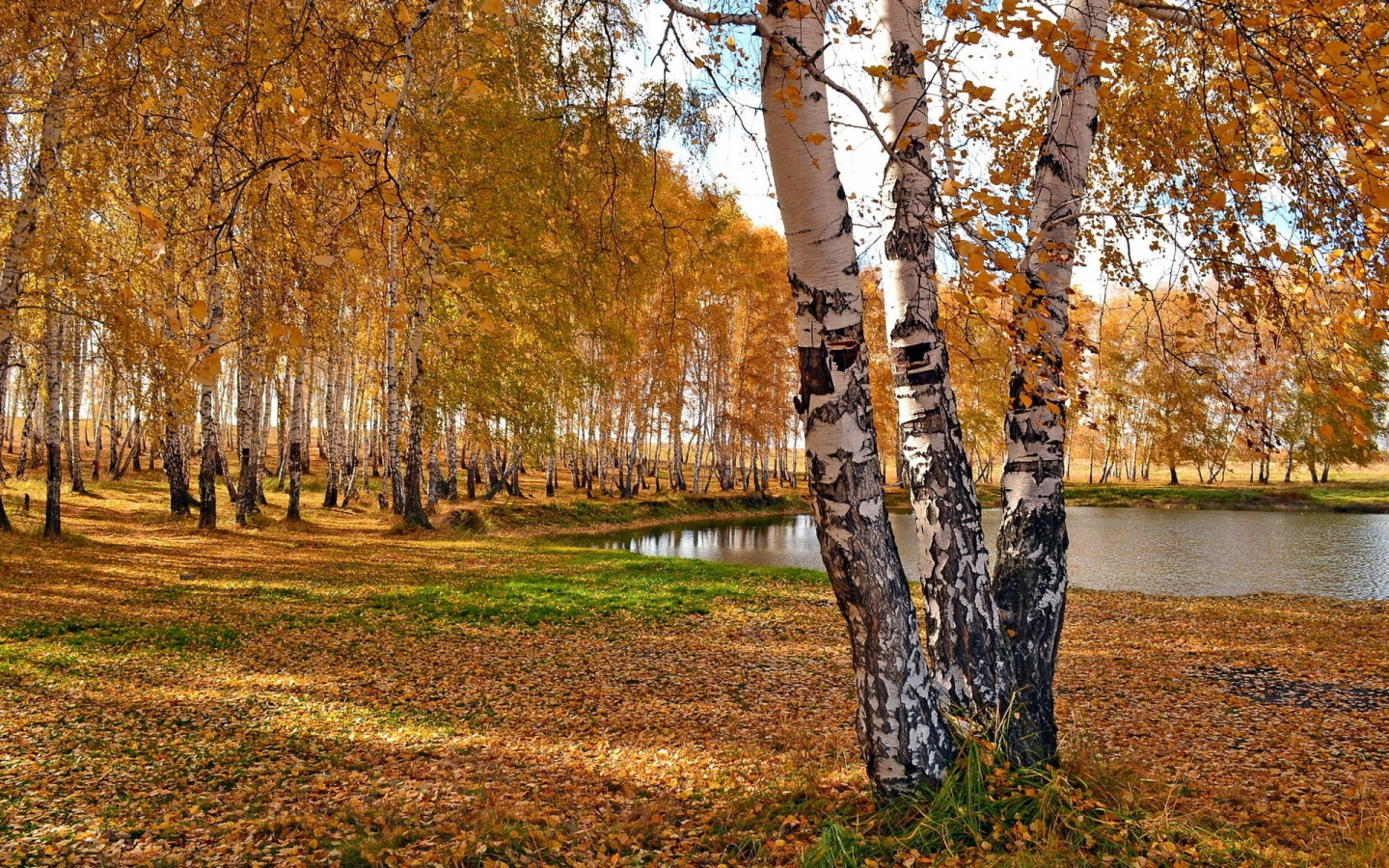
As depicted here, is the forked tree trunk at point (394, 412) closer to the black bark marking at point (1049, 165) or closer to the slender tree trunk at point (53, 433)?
the slender tree trunk at point (53, 433)

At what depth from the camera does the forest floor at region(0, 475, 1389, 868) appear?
3.34m

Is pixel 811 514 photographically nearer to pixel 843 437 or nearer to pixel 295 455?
pixel 843 437

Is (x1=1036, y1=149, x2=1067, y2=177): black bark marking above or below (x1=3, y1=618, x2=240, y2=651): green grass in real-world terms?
above

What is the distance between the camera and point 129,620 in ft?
24.5

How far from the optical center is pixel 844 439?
3.19 m

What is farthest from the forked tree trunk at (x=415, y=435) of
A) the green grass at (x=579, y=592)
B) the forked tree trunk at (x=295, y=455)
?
the green grass at (x=579, y=592)

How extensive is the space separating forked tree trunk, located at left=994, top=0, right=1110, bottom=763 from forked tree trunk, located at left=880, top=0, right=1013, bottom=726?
Result: 1.00ft

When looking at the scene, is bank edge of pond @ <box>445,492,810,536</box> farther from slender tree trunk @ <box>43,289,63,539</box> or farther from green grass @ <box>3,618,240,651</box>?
green grass @ <box>3,618,240,651</box>

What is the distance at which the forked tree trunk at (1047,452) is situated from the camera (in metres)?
3.76

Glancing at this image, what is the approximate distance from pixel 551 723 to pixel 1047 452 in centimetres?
372

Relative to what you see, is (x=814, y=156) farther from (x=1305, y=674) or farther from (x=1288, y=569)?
(x=1288, y=569)

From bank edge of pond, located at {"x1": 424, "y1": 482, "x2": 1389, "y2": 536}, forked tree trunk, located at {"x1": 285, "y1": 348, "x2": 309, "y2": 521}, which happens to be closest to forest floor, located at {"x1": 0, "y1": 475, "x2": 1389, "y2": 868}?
forked tree trunk, located at {"x1": 285, "y1": 348, "x2": 309, "y2": 521}

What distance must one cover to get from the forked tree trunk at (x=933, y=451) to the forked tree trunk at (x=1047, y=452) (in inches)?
12.0

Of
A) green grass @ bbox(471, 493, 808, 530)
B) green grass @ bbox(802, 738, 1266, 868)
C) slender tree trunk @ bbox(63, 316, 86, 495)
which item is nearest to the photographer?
green grass @ bbox(802, 738, 1266, 868)
